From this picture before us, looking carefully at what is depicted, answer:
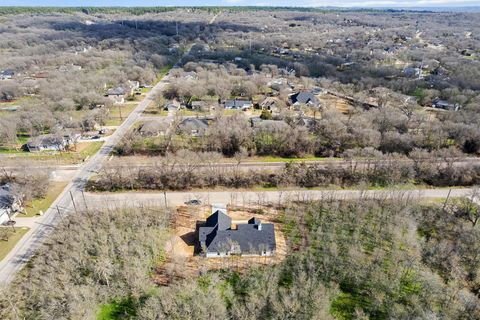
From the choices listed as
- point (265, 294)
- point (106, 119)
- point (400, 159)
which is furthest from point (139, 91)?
point (265, 294)

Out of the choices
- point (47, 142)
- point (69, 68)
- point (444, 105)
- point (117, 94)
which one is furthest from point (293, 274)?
point (69, 68)

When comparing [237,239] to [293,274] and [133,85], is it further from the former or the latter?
[133,85]

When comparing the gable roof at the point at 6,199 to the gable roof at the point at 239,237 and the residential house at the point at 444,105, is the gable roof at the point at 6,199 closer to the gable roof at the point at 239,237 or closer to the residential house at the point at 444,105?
the gable roof at the point at 239,237

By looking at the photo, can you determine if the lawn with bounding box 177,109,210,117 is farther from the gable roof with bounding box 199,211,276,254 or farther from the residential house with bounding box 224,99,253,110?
the gable roof with bounding box 199,211,276,254

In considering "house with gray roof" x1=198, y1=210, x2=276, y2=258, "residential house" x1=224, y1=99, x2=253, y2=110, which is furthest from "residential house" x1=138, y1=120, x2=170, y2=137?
"house with gray roof" x1=198, y1=210, x2=276, y2=258

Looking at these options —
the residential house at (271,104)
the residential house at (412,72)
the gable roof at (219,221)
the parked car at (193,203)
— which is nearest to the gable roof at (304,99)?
the residential house at (271,104)

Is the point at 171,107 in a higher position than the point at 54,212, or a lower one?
higher
